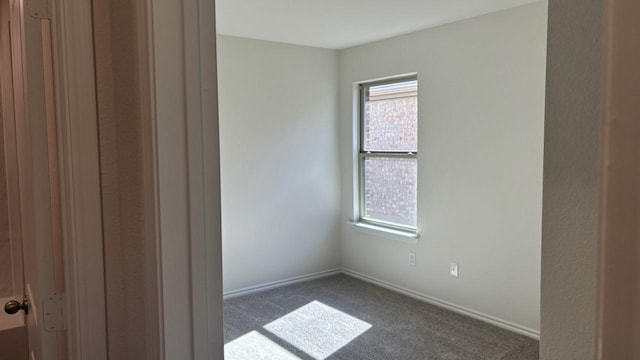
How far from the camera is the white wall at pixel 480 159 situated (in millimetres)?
3418

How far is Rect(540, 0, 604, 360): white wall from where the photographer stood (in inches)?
26.6

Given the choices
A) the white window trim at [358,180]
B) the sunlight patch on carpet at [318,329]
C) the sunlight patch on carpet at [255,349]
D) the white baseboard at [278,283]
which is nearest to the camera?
the sunlight patch on carpet at [255,349]

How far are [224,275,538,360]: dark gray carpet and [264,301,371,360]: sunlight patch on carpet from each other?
0.03 meters

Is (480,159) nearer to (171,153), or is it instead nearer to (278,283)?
(278,283)

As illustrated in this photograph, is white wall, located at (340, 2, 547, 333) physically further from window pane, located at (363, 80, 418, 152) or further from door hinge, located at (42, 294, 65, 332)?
door hinge, located at (42, 294, 65, 332)

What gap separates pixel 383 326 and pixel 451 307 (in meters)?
0.70

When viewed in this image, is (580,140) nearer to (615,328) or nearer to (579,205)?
(579,205)

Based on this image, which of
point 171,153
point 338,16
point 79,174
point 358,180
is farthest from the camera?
point 358,180

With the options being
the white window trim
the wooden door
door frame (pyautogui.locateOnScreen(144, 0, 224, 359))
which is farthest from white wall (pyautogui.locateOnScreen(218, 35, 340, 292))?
door frame (pyautogui.locateOnScreen(144, 0, 224, 359))

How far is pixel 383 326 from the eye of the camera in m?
3.72

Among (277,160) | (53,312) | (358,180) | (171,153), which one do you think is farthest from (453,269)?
(171,153)

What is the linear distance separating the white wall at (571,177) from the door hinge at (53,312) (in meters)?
1.03

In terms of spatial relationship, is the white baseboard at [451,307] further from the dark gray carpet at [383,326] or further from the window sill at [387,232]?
the window sill at [387,232]

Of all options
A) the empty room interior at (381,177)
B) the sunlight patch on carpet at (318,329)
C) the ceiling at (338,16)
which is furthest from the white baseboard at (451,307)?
the ceiling at (338,16)
